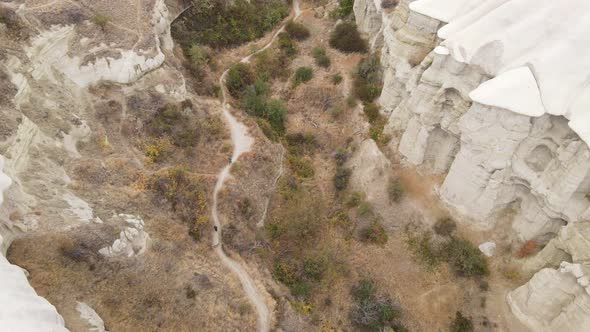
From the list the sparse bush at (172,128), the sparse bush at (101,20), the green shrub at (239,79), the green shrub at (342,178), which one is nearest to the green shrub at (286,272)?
the green shrub at (342,178)

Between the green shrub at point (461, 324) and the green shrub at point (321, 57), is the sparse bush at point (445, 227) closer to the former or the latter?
the green shrub at point (461, 324)

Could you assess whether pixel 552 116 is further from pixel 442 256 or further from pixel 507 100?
pixel 442 256

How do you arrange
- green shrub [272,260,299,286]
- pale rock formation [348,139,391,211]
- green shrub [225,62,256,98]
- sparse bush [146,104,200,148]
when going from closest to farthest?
1. green shrub [272,260,299,286]
2. pale rock formation [348,139,391,211]
3. sparse bush [146,104,200,148]
4. green shrub [225,62,256,98]

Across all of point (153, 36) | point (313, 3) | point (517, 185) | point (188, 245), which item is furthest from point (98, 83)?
point (517, 185)

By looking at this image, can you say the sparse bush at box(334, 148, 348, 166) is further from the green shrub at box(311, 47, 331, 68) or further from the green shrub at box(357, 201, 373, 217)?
the green shrub at box(311, 47, 331, 68)

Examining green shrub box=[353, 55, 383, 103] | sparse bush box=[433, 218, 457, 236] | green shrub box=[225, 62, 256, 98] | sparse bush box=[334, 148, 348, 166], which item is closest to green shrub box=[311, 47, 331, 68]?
green shrub box=[353, 55, 383, 103]

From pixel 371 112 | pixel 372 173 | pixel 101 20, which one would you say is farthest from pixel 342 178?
pixel 101 20
